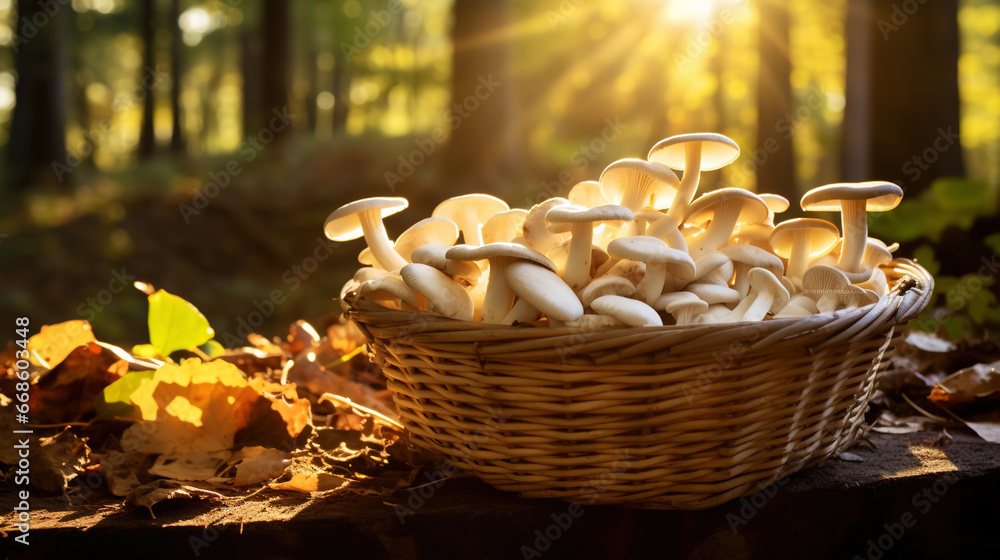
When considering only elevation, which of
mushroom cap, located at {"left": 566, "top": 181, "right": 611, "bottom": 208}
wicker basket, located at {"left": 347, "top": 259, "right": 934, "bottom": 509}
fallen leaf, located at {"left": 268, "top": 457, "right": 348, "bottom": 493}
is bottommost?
fallen leaf, located at {"left": 268, "top": 457, "right": 348, "bottom": 493}

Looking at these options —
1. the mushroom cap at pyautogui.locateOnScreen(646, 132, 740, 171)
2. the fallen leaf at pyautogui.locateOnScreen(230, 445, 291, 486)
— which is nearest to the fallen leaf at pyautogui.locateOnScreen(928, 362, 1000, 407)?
the mushroom cap at pyautogui.locateOnScreen(646, 132, 740, 171)

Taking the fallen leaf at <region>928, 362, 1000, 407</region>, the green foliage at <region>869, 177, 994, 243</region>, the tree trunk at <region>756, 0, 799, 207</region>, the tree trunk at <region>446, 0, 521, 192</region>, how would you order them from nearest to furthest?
the fallen leaf at <region>928, 362, 1000, 407</region>, the green foliage at <region>869, 177, 994, 243</region>, the tree trunk at <region>446, 0, 521, 192</region>, the tree trunk at <region>756, 0, 799, 207</region>

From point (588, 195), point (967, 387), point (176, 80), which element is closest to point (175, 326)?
point (588, 195)

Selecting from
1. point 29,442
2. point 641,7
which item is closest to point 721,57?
point 641,7

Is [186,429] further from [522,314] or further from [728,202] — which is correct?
[728,202]

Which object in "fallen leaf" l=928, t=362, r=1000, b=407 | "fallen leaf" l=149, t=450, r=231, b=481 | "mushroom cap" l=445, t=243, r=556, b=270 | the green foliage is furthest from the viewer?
the green foliage

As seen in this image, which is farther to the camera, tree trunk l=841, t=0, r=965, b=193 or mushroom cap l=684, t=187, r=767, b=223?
tree trunk l=841, t=0, r=965, b=193

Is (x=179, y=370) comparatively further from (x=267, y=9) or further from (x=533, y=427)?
(x=267, y=9)

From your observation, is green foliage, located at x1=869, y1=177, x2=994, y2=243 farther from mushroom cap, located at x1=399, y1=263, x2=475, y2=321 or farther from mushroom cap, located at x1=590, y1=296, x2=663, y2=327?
mushroom cap, located at x1=399, y1=263, x2=475, y2=321
